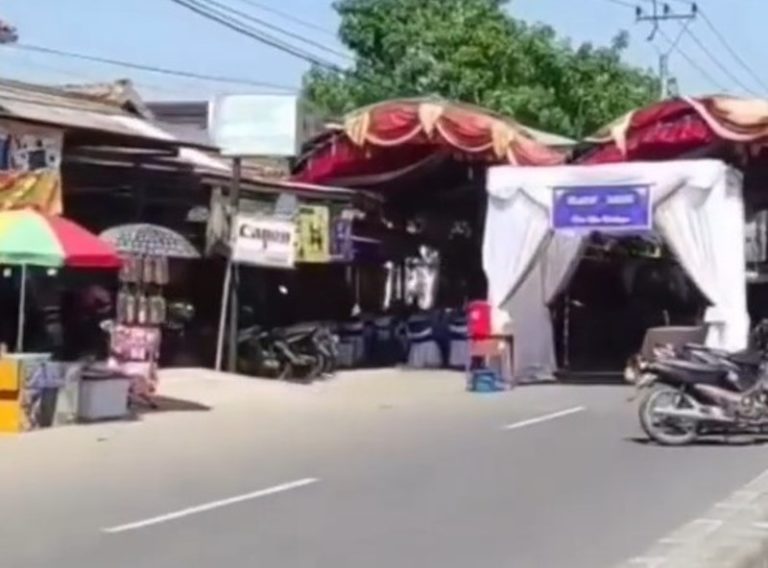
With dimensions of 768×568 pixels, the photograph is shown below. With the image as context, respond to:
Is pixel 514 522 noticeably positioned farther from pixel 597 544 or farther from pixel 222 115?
pixel 222 115

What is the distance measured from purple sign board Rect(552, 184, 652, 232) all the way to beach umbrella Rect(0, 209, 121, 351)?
1022cm

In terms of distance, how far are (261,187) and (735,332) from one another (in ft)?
26.5

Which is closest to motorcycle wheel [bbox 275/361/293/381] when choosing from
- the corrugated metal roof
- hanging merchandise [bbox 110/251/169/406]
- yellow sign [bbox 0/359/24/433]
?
the corrugated metal roof

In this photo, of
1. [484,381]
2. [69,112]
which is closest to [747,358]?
[484,381]

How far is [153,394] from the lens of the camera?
921 inches

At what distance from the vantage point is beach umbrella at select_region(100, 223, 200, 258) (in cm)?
2386

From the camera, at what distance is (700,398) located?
18953 mm

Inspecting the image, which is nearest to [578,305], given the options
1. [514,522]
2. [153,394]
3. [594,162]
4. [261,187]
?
[594,162]

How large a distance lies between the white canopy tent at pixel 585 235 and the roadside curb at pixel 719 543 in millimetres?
16660

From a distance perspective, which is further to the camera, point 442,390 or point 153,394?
point 442,390

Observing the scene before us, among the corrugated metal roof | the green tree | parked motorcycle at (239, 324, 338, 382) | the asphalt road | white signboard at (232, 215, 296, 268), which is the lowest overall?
the asphalt road

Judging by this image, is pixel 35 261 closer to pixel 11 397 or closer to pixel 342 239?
pixel 11 397

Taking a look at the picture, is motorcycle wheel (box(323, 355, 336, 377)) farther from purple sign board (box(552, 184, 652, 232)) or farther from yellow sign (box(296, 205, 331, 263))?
purple sign board (box(552, 184, 652, 232))

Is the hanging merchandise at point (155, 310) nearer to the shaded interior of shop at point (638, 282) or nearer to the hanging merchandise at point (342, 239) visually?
the hanging merchandise at point (342, 239)
